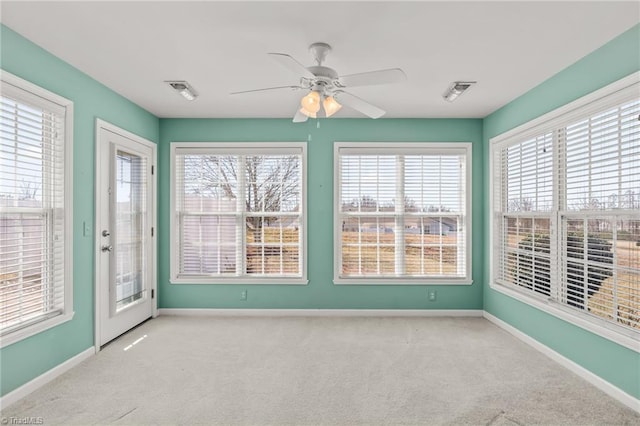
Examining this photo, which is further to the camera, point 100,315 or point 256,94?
point 256,94

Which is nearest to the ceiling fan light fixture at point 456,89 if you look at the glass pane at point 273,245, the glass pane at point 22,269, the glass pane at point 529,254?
the glass pane at point 529,254

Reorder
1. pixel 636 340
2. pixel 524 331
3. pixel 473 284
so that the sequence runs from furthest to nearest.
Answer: pixel 473 284 → pixel 524 331 → pixel 636 340

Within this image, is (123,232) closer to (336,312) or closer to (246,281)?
(246,281)

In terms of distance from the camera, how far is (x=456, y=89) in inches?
131

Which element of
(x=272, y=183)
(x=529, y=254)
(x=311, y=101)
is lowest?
(x=529, y=254)

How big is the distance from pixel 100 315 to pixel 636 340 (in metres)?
4.29

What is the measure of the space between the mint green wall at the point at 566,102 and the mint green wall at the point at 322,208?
2.04 ft

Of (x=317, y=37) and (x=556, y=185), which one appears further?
(x=556, y=185)

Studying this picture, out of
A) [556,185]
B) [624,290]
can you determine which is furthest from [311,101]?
[624,290]

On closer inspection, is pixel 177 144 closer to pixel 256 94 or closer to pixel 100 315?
pixel 256 94

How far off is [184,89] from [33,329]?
2301 millimetres

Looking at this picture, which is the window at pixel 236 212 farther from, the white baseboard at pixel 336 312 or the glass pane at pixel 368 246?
the glass pane at pixel 368 246

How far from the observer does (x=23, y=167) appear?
8.16ft

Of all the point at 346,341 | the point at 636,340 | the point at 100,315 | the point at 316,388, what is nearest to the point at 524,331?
the point at 636,340
